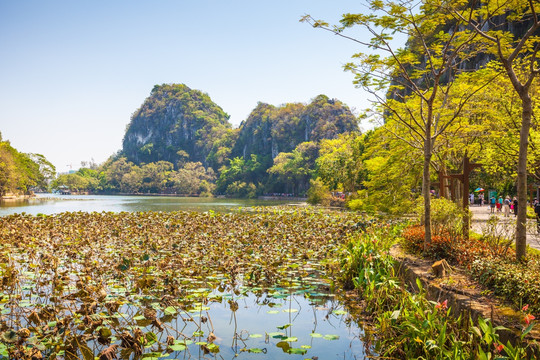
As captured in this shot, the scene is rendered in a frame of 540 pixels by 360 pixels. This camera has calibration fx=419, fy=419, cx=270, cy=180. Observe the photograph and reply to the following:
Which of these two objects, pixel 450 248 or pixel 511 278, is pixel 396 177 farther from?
pixel 511 278

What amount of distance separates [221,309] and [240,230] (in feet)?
27.6

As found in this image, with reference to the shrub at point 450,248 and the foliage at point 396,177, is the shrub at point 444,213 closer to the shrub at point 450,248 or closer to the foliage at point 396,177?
the shrub at point 450,248

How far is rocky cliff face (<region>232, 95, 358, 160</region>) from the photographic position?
278ft

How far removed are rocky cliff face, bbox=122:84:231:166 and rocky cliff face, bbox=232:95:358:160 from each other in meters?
36.8

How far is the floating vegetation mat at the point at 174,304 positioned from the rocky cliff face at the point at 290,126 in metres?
70.0

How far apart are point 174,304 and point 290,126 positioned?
93310mm

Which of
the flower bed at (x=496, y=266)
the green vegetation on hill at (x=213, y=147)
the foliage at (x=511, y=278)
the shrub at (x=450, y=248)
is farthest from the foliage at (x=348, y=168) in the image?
the foliage at (x=511, y=278)

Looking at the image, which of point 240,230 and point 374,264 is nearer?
point 374,264

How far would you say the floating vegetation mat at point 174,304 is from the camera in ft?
16.0

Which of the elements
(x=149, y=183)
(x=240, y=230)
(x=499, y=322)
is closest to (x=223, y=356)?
(x=499, y=322)

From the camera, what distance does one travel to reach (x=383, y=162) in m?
19.1

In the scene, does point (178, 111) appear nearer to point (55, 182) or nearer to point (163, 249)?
point (55, 182)

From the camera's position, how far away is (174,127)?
16862 cm

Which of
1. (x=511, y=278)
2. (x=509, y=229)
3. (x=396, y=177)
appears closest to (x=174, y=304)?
(x=511, y=278)
